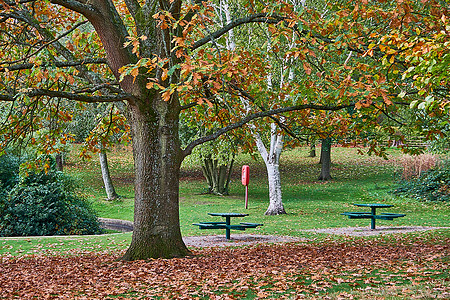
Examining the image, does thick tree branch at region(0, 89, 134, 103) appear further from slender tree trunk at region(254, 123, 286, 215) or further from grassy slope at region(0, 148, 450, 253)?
slender tree trunk at region(254, 123, 286, 215)

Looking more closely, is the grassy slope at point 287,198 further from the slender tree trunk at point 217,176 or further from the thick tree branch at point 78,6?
the thick tree branch at point 78,6

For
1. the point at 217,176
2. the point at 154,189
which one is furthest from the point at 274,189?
the point at 154,189


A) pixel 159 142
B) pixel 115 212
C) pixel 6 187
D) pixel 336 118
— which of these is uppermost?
pixel 336 118

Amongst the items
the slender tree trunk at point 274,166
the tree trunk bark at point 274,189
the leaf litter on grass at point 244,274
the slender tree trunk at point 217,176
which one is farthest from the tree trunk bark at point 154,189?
the slender tree trunk at point 217,176

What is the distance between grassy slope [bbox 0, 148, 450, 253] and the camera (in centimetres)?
1464

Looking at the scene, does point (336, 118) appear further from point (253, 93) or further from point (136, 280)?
point (136, 280)

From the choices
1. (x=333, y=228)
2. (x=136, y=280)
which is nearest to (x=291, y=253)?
(x=136, y=280)

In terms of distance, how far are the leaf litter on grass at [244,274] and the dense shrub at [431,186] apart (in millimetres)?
12952

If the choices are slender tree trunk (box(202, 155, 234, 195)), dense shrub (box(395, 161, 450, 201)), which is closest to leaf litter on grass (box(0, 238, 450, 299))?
dense shrub (box(395, 161, 450, 201))

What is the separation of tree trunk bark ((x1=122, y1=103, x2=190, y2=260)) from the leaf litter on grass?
448 mm

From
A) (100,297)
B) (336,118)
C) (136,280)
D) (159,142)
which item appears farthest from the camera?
(336,118)

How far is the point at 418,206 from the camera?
69.3 feet

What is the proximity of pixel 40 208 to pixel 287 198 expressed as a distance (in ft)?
49.1

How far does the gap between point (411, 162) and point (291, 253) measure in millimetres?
18935
